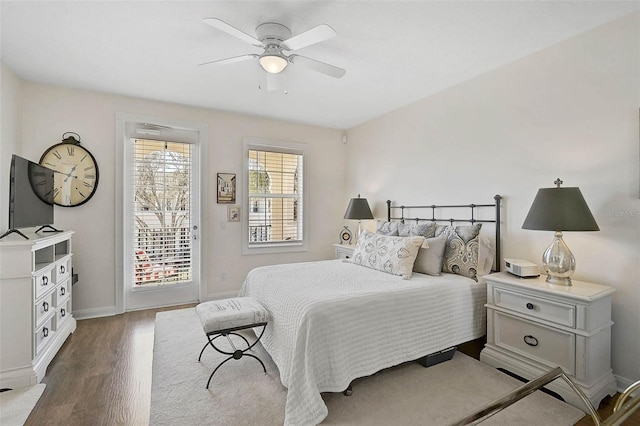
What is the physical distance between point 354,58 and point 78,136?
3185 millimetres

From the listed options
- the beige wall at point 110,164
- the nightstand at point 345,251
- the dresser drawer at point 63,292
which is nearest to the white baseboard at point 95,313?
the beige wall at point 110,164

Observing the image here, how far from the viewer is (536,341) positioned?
2178 mm

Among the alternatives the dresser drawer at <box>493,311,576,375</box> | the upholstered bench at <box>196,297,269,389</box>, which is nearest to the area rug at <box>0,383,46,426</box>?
the upholstered bench at <box>196,297,269,389</box>

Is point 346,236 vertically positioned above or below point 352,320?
above

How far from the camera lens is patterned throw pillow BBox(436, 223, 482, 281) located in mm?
2695

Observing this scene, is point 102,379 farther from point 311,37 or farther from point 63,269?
point 311,37

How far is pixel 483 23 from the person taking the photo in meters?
2.19

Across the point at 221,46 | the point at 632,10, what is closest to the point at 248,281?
the point at 221,46

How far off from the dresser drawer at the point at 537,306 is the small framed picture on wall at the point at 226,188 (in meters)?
3.33

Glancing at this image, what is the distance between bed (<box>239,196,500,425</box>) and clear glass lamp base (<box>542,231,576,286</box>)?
1.75 feet

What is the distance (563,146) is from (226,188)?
3734mm

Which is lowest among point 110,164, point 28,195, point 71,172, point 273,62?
point 28,195

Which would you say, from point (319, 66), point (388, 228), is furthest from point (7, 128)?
point (388, 228)

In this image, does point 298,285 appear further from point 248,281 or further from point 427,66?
point 427,66
